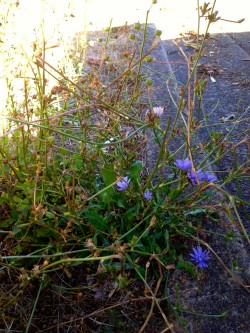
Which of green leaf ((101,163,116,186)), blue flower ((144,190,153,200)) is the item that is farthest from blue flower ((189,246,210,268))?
green leaf ((101,163,116,186))

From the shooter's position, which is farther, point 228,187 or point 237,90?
point 237,90

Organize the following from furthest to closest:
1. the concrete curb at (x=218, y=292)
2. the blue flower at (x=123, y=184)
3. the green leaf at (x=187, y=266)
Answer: the blue flower at (x=123, y=184)
the green leaf at (x=187, y=266)
the concrete curb at (x=218, y=292)

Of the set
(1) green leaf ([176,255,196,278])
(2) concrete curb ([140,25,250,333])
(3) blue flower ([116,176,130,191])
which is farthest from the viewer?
(3) blue flower ([116,176,130,191])

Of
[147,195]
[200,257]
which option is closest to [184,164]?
[147,195]

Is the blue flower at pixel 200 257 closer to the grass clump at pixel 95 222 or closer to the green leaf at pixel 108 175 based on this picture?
the grass clump at pixel 95 222

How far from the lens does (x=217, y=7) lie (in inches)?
187

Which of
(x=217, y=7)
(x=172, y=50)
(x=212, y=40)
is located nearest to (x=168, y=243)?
(x=172, y=50)

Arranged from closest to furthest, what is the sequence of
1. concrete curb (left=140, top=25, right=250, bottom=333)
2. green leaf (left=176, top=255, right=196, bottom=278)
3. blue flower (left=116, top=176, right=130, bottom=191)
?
concrete curb (left=140, top=25, right=250, bottom=333)
green leaf (left=176, top=255, right=196, bottom=278)
blue flower (left=116, top=176, right=130, bottom=191)

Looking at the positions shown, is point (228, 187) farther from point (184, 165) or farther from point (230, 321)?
point (230, 321)

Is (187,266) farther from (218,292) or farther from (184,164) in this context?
(184,164)

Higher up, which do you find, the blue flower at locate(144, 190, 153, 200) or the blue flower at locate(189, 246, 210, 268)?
the blue flower at locate(144, 190, 153, 200)

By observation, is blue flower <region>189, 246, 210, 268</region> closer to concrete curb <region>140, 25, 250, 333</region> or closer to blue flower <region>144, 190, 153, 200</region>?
concrete curb <region>140, 25, 250, 333</region>

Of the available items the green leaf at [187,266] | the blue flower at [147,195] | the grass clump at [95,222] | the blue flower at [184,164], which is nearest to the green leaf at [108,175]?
the grass clump at [95,222]

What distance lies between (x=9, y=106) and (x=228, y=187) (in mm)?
1059
